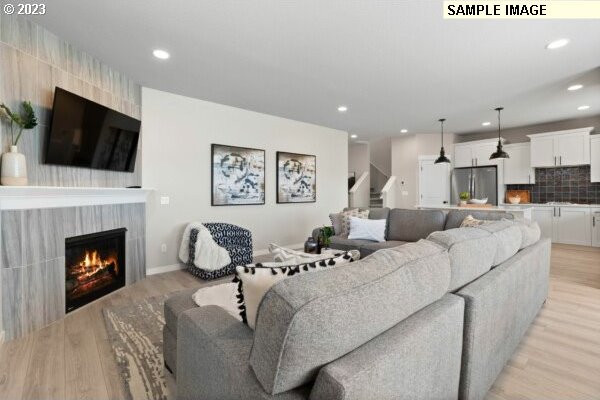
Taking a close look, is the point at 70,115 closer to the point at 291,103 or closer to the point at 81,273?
the point at 81,273

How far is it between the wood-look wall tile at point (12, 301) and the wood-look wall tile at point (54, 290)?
0.62ft

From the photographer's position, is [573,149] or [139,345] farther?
[573,149]

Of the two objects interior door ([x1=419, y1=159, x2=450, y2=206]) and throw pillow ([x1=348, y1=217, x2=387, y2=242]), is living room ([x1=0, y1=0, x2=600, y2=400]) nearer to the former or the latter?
throw pillow ([x1=348, y1=217, x2=387, y2=242])

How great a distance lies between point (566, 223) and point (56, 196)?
325 inches

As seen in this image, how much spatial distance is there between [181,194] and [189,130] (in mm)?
953

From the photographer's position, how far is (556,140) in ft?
19.9

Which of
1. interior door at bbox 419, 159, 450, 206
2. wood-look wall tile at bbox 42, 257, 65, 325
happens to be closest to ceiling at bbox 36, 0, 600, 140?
wood-look wall tile at bbox 42, 257, 65, 325

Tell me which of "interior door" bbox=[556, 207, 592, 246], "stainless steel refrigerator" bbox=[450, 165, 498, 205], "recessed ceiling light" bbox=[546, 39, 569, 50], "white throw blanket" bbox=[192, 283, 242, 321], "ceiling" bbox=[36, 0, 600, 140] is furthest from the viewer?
"stainless steel refrigerator" bbox=[450, 165, 498, 205]

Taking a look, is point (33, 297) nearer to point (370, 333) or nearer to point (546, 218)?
point (370, 333)

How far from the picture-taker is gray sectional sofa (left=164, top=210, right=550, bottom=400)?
0.79 meters

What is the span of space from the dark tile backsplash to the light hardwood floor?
14.0 ft

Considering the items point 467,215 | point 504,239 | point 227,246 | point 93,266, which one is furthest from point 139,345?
point 467,215

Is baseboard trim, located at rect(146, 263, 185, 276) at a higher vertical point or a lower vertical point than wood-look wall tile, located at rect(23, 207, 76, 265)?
lower

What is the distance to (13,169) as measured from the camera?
2.25 m
